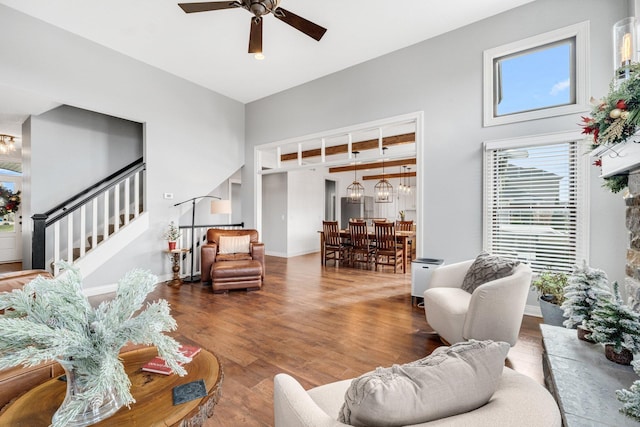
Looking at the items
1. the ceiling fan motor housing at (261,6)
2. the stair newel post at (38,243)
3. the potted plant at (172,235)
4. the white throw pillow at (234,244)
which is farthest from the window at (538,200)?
the stair newel post at (38,243)

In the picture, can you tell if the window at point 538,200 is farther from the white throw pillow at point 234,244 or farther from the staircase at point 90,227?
the staircase at point 90,227

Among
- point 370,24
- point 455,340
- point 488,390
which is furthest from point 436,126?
point 488,390

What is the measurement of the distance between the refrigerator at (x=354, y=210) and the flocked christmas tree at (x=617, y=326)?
8786mm

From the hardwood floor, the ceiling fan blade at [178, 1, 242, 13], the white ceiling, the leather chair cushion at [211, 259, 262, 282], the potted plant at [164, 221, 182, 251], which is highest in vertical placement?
the white ceiling

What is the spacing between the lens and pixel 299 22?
8.99ft

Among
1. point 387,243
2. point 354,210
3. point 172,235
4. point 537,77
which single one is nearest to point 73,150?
point 172,235

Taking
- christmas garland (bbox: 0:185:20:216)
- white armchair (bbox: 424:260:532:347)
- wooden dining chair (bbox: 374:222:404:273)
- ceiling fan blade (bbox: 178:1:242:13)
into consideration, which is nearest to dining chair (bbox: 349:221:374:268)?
wooden dining chair (bbox: 374:222:404:273)

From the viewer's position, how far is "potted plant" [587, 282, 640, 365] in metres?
1.44

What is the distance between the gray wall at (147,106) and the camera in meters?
3.53

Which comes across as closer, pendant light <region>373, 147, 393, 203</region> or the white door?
the white door

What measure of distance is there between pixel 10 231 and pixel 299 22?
27.6 ft

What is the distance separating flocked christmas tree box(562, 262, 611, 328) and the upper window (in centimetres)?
208

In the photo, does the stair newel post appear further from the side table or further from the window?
the window

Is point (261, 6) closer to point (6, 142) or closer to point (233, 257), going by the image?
point (233, 257)
